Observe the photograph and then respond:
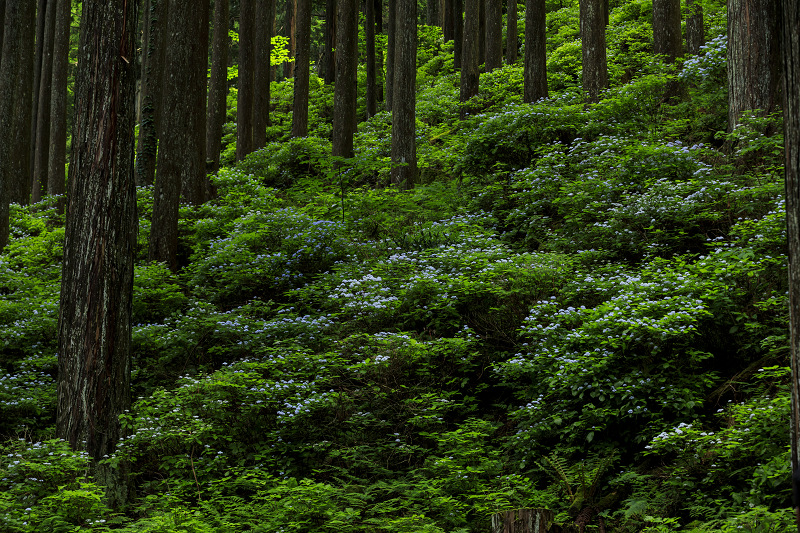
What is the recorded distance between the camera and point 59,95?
60.5ft

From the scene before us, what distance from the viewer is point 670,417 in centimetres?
542

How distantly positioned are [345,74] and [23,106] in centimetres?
708

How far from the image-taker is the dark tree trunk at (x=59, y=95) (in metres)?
18.2

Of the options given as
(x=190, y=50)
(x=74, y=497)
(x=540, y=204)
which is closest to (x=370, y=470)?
(x=74, y=497)

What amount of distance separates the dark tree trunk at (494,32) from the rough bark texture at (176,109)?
8.95 metres

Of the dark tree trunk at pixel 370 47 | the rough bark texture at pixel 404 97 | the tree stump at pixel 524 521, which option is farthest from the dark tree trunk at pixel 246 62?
the tree stump at pixel 524 521

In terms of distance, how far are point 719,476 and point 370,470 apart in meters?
3.11

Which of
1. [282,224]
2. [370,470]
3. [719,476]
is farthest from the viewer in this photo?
[282,224]

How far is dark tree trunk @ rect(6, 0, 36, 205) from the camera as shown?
11559 millimetres

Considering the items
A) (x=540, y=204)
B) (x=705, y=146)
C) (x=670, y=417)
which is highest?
(x=705, y=146)

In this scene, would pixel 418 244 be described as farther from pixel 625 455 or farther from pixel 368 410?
pixel 625 455

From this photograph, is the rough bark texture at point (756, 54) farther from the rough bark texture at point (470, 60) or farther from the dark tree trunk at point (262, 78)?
the dark tree trunk at point (262, 78)

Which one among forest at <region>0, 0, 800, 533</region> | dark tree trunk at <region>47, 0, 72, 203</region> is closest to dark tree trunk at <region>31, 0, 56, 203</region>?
dark tree trunk at <region>47, 0, 72, 203</region>

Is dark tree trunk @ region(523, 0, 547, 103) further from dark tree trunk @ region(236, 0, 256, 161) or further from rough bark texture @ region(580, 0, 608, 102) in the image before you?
→ dark tree trunk @ region(236, 0, 256, 161)
